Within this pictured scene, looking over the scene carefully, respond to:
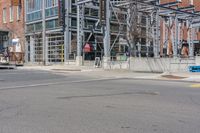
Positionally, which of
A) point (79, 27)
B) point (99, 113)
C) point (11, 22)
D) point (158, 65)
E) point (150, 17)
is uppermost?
point (11, 22)

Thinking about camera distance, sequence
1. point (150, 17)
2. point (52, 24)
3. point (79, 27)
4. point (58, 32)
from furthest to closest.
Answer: point (52, 24)
point (150, 17)
point (58, 32)
point (79, 27)

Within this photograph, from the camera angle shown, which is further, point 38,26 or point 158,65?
point 38,26

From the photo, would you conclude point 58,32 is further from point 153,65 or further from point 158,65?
point 158,65

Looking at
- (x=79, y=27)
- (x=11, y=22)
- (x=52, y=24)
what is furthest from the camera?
(x=11, y=22)

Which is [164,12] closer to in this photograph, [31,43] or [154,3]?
[154,3]

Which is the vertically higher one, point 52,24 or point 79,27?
point 52,24

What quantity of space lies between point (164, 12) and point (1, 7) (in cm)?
2414

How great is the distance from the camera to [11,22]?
53375 mm

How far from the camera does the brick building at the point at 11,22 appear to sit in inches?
2013

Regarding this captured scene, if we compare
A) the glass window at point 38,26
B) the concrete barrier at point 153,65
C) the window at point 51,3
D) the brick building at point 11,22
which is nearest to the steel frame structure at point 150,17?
the concrete barrier at point 153,65

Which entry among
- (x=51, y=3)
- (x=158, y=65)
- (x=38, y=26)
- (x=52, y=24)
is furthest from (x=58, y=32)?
(x=158, y=65)

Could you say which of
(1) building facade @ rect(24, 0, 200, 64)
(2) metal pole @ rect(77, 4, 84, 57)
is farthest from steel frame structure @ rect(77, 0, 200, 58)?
(1) building facade @ rect(24, 0, 200, 64)

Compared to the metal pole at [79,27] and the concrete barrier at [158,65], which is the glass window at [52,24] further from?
the concrete barrier at [158,65]

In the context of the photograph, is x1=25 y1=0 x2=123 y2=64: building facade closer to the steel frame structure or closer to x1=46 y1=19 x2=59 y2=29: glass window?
x1=46 y1=19 x2=59 y2=29: glass window
